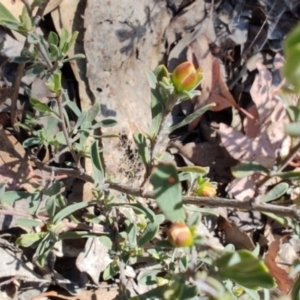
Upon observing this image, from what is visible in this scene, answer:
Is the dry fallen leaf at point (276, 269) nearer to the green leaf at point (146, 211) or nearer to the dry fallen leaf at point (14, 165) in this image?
the green leaf at point (146, 211)

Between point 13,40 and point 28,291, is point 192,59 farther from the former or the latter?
point 28,291

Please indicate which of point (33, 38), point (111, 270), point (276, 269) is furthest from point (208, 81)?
point (33, 38)

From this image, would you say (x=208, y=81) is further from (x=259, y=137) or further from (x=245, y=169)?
(x=245, y=169)

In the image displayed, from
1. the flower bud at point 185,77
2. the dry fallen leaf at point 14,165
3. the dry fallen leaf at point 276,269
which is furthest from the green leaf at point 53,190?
the dry fallen leaf at point 276,269

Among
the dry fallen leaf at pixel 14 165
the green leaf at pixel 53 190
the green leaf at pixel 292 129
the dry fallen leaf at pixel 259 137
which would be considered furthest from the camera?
the dry fallen leaf at pixel 259 137

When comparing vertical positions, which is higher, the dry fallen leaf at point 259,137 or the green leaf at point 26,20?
the green leaf at point 26,20

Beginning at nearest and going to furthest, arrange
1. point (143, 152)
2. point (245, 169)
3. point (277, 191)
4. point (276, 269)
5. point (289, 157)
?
point (289, 157) → point (245, 169) → point (277, 191) → point (143, 152) → point (276, 269)

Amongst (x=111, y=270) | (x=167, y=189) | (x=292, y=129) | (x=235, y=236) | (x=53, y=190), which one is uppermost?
(x=292, y=129)

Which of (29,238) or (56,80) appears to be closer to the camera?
(56,80)

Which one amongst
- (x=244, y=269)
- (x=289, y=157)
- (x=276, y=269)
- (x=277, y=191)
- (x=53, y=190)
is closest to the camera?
(x=244, y=269)

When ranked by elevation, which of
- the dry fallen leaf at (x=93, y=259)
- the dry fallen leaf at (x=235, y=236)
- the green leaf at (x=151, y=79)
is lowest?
the dry fallen leaf at (x=235, y=236)
